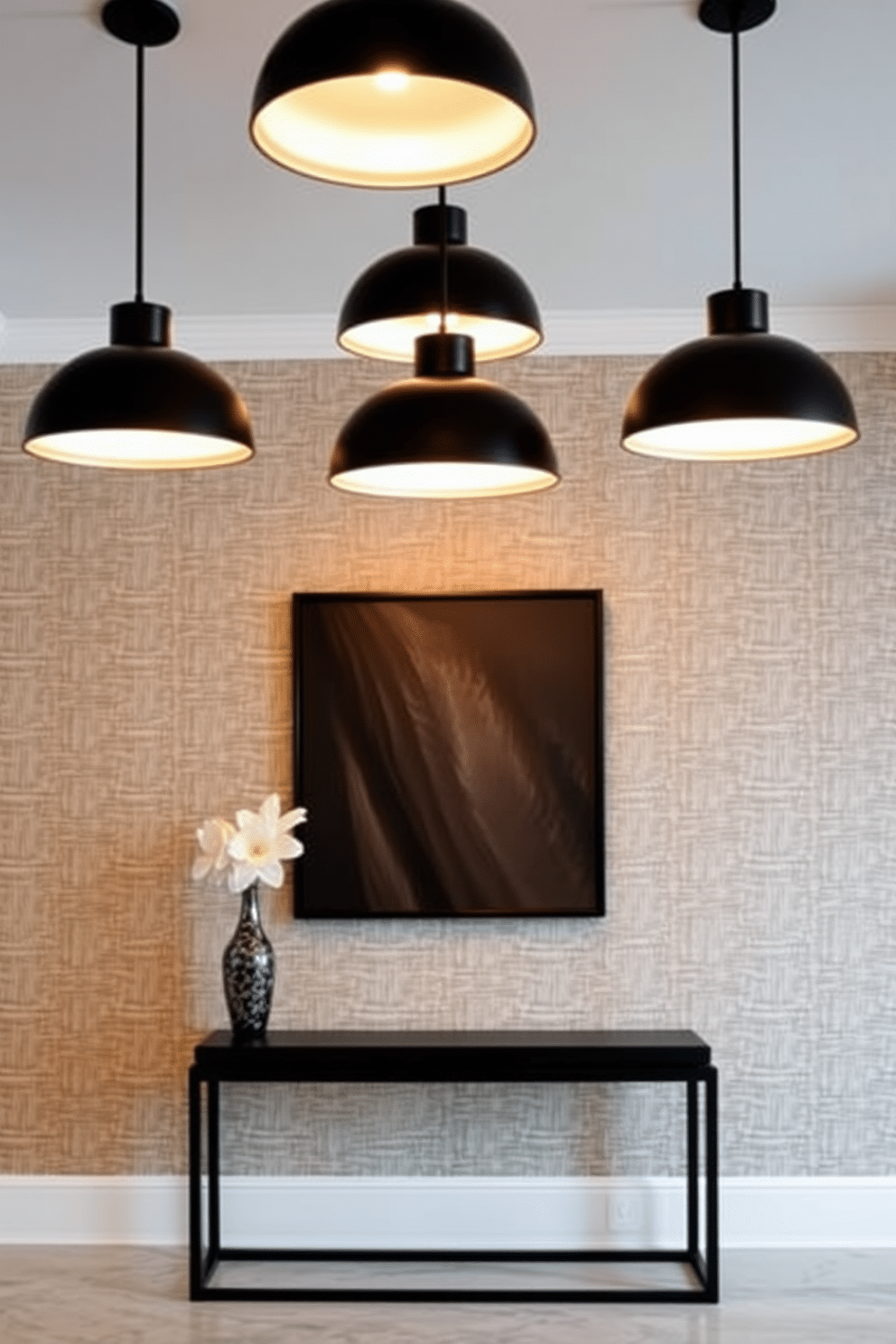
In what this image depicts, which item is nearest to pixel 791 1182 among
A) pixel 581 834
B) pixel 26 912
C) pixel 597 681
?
pixel 581 834

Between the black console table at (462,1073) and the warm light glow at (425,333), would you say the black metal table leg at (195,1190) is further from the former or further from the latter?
the warm light glow at (425,333)

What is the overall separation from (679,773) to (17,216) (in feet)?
7.69

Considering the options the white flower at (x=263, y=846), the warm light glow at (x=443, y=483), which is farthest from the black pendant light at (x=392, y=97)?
the white flower at (x=263, y=846)

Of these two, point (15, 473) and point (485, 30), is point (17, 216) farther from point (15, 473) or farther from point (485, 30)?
point (485, 30)

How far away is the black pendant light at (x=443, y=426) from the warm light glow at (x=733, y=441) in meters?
0.20

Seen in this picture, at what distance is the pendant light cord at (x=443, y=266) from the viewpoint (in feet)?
6.79

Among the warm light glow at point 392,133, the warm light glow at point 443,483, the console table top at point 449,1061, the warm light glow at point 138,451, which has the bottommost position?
the console table top at point 449,1061

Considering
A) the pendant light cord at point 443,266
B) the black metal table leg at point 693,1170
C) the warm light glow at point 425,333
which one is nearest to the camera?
the pendant light cord at point 443,266

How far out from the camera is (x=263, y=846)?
12.6ft

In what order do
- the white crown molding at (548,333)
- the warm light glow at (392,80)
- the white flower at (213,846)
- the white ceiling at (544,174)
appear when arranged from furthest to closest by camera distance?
1. the white crown molding at (548,333)
2. the white flower at (213,846)
3. the white ceiling at (544,174)
4. the warm light glow at (392,80)

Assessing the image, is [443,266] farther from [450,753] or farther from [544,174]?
[450,753]

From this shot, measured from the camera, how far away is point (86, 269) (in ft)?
12.1

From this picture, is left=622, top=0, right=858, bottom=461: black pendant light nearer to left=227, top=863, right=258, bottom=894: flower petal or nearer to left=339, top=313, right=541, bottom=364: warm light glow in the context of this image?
left=339, top=313, right=541, bottom=364: warm light glow

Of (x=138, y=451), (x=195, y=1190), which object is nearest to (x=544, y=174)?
(x=138, y=451)
